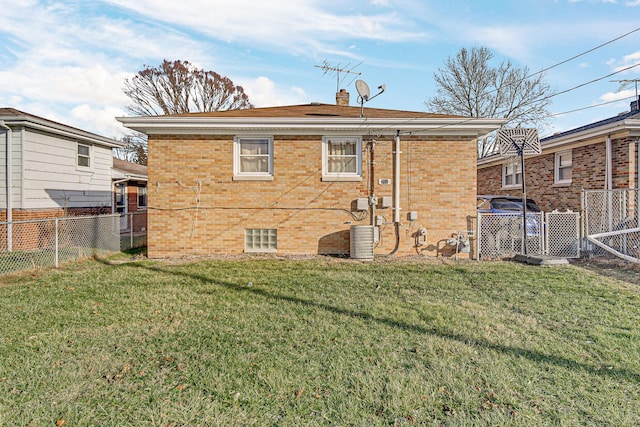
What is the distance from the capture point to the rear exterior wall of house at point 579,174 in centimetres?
932

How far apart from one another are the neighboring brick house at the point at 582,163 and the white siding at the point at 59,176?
53.1ft

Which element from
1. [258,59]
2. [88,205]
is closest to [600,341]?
[258,59]

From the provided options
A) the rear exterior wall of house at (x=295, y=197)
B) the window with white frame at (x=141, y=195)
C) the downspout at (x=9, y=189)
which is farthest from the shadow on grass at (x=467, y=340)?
the window with white frame at (x=141, y=195)

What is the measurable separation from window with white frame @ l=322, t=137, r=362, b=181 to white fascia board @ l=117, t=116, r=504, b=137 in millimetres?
288

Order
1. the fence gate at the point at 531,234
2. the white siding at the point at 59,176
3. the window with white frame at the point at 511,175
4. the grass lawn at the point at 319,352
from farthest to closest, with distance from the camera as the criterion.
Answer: the window with white frame at the point at 511,175, the white siding at the point at 59,176, the fence gate at the point at 531,234, the grass lawn at the point at 319,352

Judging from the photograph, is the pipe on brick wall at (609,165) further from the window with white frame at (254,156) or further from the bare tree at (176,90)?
the bare tree at (176,90)

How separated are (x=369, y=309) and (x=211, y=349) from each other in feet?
7.38

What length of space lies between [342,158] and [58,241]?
25.7 ft

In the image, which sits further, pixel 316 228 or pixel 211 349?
pixel 316 228

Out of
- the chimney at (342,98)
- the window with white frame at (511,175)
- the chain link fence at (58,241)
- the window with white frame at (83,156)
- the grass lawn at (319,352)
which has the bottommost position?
the grass lawn at (319,352)

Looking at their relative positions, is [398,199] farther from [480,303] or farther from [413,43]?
[413,43]

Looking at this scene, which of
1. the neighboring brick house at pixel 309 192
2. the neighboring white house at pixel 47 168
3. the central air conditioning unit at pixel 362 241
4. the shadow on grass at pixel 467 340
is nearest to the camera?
the shadow on grass at pixel 467 340

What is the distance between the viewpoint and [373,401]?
2.81 m

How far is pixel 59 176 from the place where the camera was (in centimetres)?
1145
